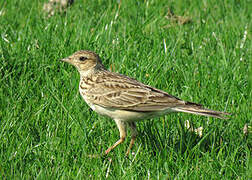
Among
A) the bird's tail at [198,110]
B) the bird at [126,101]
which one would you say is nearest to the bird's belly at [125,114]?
the bird at [126,101]

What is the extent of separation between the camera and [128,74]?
6938 mm

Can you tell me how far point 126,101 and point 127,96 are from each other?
0.07 meters

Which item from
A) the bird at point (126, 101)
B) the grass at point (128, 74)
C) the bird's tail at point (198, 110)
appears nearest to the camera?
the bird's tail at point (198, 110)

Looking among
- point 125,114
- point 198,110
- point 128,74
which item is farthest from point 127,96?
point 128,74

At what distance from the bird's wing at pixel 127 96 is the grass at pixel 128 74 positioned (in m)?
0.37

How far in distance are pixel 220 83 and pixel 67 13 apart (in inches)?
125

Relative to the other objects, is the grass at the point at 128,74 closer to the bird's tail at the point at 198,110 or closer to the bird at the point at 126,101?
the bird at the point at 126,101

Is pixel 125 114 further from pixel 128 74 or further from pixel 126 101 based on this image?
pixel 128 74

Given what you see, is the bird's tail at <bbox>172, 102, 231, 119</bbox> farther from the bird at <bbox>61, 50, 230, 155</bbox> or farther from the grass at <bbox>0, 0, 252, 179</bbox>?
the grass at <bbox>0, 0, 252, 179</bbox>

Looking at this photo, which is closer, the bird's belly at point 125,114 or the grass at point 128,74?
the grass at point 128,74

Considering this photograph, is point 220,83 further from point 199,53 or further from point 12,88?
point 12,88

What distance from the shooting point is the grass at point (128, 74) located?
5.14m

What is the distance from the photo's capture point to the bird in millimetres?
5325

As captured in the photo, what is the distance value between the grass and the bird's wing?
0.37 m
